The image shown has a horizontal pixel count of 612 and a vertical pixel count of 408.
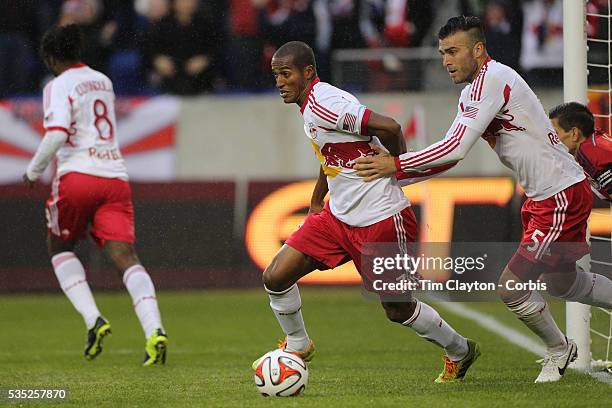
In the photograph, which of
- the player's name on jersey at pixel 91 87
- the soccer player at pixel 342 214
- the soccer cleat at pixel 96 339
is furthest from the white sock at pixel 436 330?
the player's name on jersey at pixel 91 87

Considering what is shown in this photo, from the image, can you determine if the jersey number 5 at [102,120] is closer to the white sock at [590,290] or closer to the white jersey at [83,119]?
the white jersey at [83,119]

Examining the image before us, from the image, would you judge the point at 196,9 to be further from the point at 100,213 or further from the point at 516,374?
the point at 516,374

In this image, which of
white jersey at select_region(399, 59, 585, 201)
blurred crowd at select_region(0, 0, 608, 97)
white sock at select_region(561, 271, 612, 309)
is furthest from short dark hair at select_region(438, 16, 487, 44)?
blurred crowd at select_region(0, 0, 608, 97)

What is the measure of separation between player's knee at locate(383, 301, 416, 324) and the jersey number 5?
2.95 metres

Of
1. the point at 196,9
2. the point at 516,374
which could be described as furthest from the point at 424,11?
the point at 516,374

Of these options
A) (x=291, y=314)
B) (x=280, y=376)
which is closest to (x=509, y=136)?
(x=291, y=314)

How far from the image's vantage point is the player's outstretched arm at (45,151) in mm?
8484

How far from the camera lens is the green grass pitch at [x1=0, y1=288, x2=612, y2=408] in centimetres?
630

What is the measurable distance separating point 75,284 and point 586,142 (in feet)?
12.5

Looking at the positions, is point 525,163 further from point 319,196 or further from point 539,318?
point 319,196

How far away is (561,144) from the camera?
266 inches

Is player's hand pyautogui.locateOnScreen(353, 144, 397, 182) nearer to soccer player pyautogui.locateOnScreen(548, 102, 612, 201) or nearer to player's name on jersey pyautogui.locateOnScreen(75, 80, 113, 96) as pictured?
soccer player pyautogui.locateOnScreen(548, 102, 612, 201)

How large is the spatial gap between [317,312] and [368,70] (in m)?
4.27

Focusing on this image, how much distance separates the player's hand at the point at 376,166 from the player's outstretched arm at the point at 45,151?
2718 millimetres
